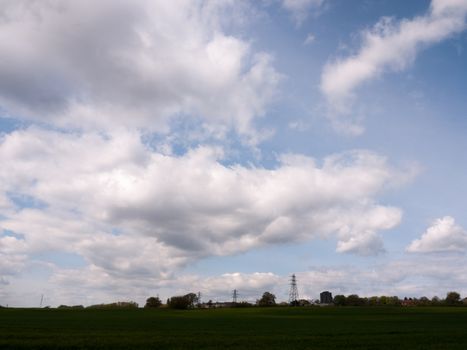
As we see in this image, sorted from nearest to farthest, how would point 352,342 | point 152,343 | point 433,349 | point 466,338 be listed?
point 433,349
point 152,343
point 352,342
point 466,338

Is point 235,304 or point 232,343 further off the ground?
point 235,304

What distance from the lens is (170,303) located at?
186375 millimetres

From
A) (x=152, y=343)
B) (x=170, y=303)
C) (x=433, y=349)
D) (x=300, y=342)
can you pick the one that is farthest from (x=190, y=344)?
(x=170, y=303)

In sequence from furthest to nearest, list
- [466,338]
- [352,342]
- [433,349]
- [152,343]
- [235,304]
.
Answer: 1. [235,304]
2. [466,338]
3. [352,342]
4. [152,343]
5. [433,349]

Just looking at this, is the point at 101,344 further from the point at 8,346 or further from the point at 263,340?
the point at 263,340

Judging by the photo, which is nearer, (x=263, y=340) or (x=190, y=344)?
(x=190, y=344)

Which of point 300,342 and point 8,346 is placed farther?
point 300,342

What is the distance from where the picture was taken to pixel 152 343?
121ft

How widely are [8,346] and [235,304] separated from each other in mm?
172510

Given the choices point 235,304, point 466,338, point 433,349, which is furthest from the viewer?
point 235,304

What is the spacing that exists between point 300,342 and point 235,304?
167 metres

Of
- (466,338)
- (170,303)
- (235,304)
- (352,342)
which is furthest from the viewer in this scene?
(235,304)

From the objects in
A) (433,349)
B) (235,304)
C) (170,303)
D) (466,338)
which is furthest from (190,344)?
(235,304)

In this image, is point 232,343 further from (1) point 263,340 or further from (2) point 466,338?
(2) point 466,338
